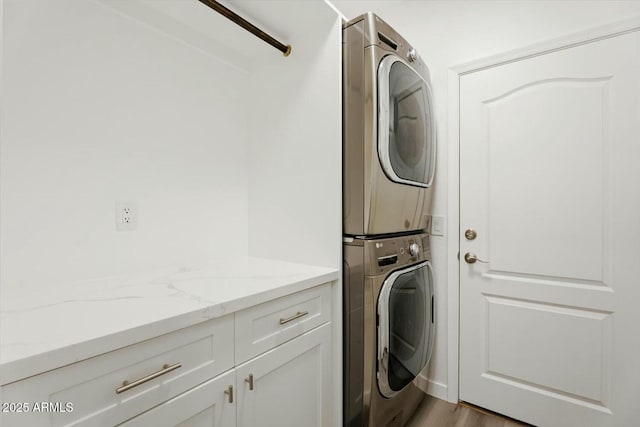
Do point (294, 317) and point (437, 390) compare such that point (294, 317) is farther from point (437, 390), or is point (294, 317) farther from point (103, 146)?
point (437, 390)

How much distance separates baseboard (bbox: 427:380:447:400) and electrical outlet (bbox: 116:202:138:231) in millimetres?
1920

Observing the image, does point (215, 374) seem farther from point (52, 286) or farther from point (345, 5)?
point (345, 5)

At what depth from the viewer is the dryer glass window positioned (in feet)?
4.59

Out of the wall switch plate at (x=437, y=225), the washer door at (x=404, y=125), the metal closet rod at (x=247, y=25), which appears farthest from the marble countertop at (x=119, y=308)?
the metal closet rod at (x=247, y=25)

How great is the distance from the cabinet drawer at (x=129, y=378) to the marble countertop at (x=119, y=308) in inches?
1.2

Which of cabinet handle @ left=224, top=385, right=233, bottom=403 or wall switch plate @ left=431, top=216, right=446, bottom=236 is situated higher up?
wall switch plate @ left=431, top=216, right=446, bottom=236

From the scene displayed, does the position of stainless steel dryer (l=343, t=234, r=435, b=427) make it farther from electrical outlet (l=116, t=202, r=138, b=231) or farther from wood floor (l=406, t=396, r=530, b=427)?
electrical outlet (l=116, t=202, r=138, b=231)

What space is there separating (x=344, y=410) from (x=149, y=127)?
59.8 inches

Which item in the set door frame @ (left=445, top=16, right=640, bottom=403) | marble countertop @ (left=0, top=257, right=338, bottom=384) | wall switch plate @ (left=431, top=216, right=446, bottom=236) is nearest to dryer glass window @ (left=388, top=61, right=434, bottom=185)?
door frame @ (left=445, top=16, right=640, bottom=403)

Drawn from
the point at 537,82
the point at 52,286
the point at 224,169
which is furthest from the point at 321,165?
the point at 537,82

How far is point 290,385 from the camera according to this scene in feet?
3.84

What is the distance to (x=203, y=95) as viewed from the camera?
156 cm

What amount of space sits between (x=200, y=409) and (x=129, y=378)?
0.78 feet

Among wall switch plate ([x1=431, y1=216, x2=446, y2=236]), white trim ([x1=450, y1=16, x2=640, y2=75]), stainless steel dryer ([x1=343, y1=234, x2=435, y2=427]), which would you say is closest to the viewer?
stainless steel dryer ([x1=343, y1=234, x2=435, y2=427])
